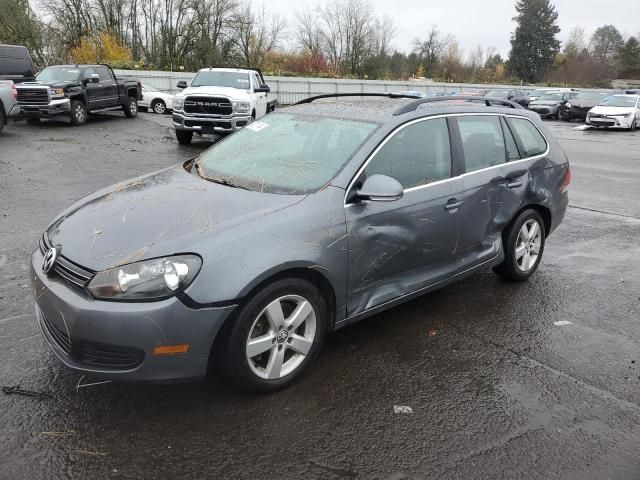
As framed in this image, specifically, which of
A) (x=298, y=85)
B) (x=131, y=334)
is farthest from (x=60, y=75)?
(x=298, y=85)

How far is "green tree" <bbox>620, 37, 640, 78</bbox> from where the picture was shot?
246 ft

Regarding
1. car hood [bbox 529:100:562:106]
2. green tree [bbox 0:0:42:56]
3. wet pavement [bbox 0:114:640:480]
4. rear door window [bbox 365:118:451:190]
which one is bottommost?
wet pavement [bbox 0:114:640:480]

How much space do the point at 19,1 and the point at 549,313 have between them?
135 feet

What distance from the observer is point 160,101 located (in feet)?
83.5

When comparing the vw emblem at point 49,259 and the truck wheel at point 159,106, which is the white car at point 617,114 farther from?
the vw emblem at point 49,259

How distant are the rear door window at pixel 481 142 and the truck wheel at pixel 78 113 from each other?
50.8ft

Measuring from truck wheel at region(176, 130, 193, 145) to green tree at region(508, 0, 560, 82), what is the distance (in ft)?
224

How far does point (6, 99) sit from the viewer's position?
46.9 ft

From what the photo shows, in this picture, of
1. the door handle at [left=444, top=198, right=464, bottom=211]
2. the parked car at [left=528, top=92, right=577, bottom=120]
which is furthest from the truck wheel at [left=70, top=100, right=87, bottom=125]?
the parked car at [left=528, top=92, right=577, bottom=120]

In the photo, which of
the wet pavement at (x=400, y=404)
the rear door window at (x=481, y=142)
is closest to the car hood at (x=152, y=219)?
the wet pavement at (x=400, y=404)

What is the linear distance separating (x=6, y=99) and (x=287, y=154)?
13281mm

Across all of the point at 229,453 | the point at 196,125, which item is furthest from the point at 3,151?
the point at 229,453

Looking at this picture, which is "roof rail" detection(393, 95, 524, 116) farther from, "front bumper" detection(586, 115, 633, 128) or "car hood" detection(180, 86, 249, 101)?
"front bumper" detection(586, 115, 633, 128)

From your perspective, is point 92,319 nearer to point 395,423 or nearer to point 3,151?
point 395,423
